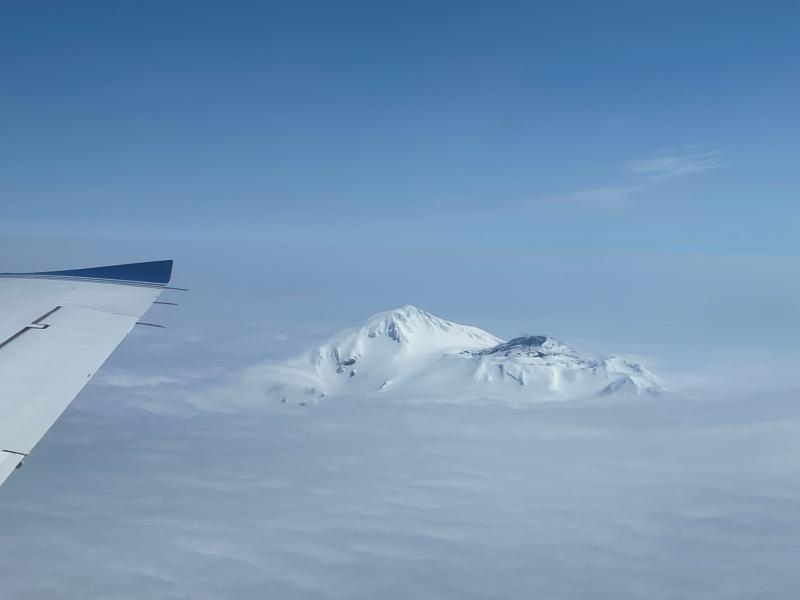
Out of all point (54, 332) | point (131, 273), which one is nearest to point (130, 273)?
point (131, 273)

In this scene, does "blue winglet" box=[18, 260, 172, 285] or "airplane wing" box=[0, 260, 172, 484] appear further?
"blue winglet" box=[18, 260, 172, 285]

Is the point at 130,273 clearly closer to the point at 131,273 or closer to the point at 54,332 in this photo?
the point at 131,273

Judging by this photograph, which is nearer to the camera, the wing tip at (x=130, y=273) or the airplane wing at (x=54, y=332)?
the airplane wing at (x=54, y=332)

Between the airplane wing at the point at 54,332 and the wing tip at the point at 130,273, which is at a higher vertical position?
the wing tip at the point at 130,273

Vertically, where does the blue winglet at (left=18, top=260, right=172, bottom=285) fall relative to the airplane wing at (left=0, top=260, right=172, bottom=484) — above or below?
above

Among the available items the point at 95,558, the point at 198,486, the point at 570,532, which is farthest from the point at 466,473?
the point at 95,558

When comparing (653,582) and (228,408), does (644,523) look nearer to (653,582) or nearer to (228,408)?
(653,582)
